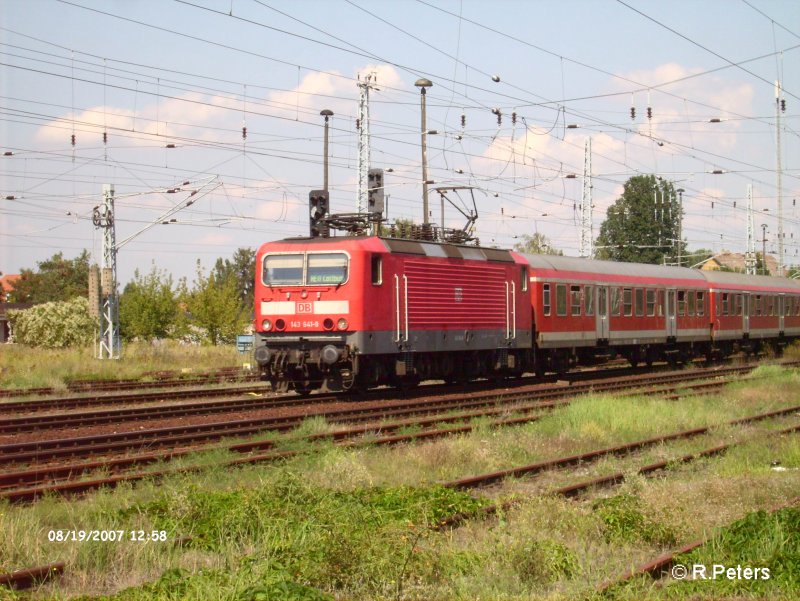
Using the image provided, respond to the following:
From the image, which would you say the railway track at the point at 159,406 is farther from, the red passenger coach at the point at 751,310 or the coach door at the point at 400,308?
the red passenger coach at the point at 751,310

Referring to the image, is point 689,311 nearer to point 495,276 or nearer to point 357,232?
point 495,276

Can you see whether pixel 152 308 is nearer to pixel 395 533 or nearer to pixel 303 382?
pixel 303 382

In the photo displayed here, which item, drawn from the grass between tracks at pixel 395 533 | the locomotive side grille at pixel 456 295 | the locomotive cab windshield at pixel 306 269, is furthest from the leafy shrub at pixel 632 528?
the locomotive side grille at pixel 456 295

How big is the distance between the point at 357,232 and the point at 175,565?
1585cm

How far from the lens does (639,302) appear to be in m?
31.7

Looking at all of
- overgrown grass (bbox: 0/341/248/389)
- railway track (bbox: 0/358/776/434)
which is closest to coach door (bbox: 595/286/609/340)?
railway track (bbox: 0/358/776/434)

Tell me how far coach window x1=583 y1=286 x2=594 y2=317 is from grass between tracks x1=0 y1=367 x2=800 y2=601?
15890mm

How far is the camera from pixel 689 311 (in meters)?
34.4

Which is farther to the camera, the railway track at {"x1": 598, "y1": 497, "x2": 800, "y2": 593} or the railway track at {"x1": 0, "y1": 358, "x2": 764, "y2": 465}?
the railway track at {"x1": 0, "y1": 358, "x2": 764, "y2": 465}

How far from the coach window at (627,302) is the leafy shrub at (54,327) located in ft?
85.8

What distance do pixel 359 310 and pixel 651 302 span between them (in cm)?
1523

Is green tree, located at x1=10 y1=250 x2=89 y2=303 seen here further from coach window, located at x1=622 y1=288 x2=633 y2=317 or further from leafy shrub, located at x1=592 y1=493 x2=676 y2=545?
leafy shrub, located at x1=592 y1=493 x2=676 y2=545

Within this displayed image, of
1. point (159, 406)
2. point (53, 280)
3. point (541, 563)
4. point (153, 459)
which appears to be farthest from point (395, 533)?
point (53, 280)

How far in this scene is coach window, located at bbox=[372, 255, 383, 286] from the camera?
811 inches
